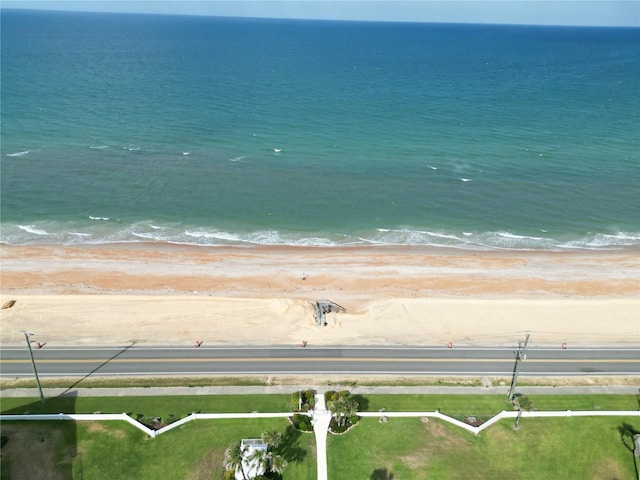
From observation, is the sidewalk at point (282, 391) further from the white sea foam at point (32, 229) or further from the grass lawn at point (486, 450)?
the white sea foam at point (32, 229)

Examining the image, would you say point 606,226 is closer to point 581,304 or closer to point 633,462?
point 581,304

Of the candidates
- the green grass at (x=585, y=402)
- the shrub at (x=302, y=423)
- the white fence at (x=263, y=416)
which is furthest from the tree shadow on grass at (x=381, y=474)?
the green grass at (x=585, y=402)

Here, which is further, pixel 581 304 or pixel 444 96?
pixel 444 96

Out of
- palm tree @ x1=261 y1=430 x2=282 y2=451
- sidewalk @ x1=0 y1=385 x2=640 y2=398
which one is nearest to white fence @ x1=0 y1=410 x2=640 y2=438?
sidewalk @ x1=0 y1=385 x2=640 y2=398

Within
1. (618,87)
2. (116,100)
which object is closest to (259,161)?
(116,100)

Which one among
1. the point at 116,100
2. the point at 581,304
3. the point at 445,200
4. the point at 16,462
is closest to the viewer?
the point at 16,462

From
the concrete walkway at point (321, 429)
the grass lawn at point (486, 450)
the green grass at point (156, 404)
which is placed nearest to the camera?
the concrete walkway at point (321, 429)

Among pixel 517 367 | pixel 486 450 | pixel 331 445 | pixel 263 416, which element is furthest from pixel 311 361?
pixel 517 367

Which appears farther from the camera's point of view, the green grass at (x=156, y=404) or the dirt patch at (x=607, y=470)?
the green grass at (x=156, y=404)
